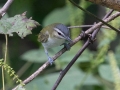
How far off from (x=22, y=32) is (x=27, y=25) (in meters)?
0.04

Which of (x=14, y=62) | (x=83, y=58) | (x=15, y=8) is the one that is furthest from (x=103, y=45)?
(x=14, y=62)

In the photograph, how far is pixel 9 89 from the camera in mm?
2441

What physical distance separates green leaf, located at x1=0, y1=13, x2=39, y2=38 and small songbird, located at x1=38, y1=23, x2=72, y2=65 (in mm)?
572

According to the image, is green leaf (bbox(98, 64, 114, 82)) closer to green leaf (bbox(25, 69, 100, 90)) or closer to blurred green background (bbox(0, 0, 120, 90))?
blurred green background (bbox(0, 0, 120, 90))

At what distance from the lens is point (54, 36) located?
6.95 ft

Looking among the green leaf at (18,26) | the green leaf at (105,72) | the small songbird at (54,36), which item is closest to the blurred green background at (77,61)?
the green leaf at (105,72)

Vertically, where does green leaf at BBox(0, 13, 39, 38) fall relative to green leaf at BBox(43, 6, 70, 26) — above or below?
above

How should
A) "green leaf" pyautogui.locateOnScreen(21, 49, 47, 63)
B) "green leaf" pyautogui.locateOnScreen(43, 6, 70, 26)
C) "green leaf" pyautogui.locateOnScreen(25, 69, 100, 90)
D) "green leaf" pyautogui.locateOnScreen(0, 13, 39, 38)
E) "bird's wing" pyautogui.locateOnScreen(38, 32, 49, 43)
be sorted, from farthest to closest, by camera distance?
"green leaf" pyautogui.locateOnScreen(43, 6, 70, 26) < "green leaf" pyautogui.locateOnScreen(21, 49, 47, 63) < "green leaf" pyautogui.locateOnScreen(25, 69, 100, 90) < "bird's wing" pyautogui.locateOnScreen(38, 32, 49, 43) < "green leaf" pyautogui.locateOnScreen(0, 13, 39, 38)

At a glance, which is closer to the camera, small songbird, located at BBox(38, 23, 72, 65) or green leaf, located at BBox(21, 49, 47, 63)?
small songbird, located at BBox(38, 23, 72, 65)

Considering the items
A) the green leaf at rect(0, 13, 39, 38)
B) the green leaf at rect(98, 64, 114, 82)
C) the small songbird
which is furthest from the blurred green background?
the green leaf at rect(0, 13, 39, 38)

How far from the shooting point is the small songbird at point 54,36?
1.94 m

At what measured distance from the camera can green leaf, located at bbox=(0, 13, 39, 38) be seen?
1.27 meters

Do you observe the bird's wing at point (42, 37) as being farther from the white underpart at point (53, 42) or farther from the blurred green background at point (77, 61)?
the blurred green background at point (77, 61)

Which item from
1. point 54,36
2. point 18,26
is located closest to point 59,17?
point 54,36
